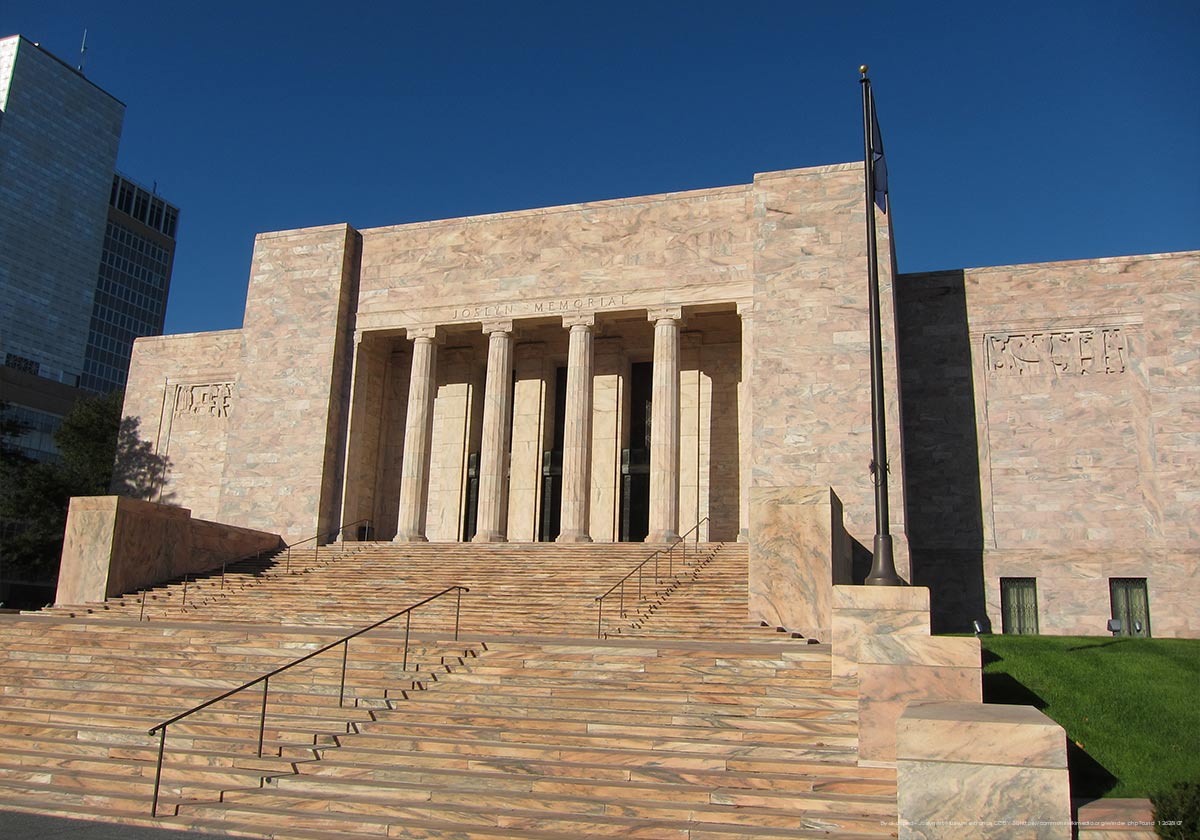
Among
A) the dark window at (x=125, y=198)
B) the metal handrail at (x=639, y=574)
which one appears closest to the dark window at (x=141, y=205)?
the dark window at (x=125, y=198)

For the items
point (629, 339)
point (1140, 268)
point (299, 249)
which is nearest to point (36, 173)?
point (299, 249)

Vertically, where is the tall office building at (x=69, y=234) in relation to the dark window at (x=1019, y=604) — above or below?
above

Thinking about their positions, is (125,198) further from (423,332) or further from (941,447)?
(941,447)

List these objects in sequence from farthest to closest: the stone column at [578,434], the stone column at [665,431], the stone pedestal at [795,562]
Answer: 1. the stone column at [578,434]
2. the stone column at [665,431]
3. the stone pedestal at [795,562]

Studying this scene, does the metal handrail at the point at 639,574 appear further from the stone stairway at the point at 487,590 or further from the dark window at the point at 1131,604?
the dark window at the point at 1131,604

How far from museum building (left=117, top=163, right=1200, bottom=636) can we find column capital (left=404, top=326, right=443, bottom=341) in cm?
8

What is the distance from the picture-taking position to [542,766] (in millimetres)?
12414

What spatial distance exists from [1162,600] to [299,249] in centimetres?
2698

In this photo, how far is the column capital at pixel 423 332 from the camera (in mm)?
31312

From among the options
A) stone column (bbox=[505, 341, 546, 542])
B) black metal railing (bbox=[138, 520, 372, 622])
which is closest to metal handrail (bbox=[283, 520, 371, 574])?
black metal railing (bbox=[138, 520, 372, 622])

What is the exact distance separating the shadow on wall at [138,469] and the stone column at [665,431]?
17895 mm

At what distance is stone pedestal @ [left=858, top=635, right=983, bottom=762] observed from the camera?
11.9 metres

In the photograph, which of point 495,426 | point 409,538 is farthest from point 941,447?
point 409,538

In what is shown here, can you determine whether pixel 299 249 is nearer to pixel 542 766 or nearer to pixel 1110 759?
pixel 542 766
